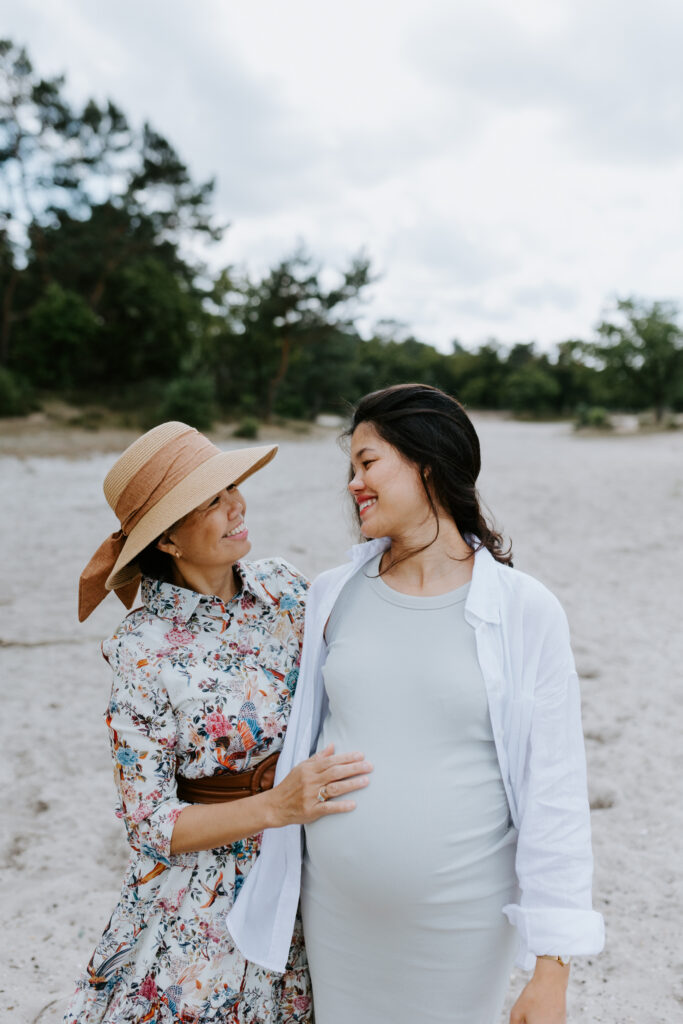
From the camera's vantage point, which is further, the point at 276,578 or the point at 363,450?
the point at 276,578

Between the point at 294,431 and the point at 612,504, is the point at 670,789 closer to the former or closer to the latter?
the point at 612,504

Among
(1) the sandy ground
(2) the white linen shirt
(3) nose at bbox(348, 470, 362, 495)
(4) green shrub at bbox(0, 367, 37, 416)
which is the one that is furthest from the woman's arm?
(4) green shrub at bbox(0, 367, 37, 416)

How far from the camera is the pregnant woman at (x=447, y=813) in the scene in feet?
4.22

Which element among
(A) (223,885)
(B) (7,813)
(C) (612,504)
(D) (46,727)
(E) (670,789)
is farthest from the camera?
(C) (612,504)

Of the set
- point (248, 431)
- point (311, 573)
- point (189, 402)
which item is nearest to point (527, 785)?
point (311, 573)

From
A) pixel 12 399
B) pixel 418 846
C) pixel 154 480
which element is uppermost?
pixel 154 480

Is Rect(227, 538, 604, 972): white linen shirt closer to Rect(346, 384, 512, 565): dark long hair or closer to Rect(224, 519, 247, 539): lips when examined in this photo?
Rect(346, 384, 512, 565): dark long hair

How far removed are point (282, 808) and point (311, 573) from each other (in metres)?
5.38

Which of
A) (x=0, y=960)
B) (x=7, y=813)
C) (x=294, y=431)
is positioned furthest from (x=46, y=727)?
(x=294, y=431)

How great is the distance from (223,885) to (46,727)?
3.11 m

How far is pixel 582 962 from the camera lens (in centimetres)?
249

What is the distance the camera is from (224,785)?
1.46 metres

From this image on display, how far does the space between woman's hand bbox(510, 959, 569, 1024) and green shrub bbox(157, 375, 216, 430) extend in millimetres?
15996

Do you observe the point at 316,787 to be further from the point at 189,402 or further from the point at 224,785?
the point at 189,402
